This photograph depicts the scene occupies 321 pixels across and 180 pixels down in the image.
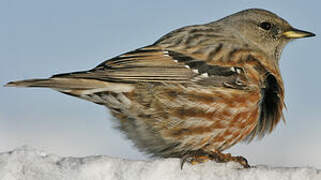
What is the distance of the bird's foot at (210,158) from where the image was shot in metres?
5.13

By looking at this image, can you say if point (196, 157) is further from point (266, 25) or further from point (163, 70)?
point (266, 25)

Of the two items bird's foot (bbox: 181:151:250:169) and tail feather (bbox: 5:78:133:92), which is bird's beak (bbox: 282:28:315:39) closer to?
bird's foot (bbox: 181:151:250:169)

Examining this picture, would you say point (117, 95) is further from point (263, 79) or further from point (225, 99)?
point (263, 79)

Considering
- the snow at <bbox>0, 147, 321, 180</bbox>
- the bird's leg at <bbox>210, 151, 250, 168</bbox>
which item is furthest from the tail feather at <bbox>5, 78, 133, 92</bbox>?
the bird's leg at <bbox>210, 151, 250, 168</bbox>

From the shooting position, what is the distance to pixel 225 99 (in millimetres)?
6277

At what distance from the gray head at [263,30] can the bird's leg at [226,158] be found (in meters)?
2.73

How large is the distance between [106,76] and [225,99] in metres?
1.50

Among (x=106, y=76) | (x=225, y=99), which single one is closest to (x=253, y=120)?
(x=225, y=99)

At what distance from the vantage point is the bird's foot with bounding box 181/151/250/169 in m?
5.13

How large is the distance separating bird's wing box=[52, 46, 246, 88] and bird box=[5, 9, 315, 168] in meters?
0.01

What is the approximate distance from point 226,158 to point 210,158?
0.25 metres

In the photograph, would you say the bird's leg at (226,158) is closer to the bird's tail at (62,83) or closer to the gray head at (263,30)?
the bird's tail at (62,83)

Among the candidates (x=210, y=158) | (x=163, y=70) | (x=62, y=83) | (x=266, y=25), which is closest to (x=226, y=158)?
(x=210, y=158)

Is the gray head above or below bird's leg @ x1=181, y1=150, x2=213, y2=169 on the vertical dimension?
above
